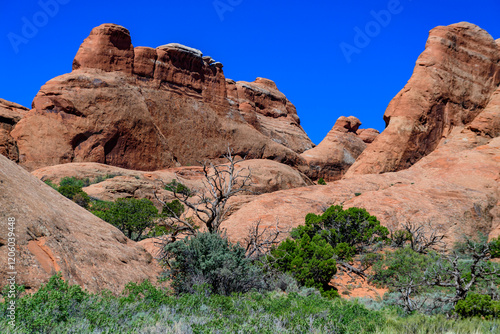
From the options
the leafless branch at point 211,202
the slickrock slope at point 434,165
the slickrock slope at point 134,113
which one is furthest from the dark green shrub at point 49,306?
the slickrock slope at point 134,113

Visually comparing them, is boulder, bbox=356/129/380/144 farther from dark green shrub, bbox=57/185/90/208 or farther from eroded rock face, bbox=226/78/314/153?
dark green shrub, bbox=57/185/90/208

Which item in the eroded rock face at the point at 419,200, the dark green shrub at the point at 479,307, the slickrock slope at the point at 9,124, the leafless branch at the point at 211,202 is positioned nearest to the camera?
the dark green shrub at the point at 479,307

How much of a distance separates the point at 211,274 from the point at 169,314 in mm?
2717

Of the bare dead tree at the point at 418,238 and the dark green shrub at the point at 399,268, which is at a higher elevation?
the bare dead tree at the point at 418,238

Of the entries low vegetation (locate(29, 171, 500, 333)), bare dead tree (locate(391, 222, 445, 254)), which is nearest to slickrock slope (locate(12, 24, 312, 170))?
low vegetation (locate(29, 171, 500, 333))

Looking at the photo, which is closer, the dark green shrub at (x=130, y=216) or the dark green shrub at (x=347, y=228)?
the dark green shrub at (x=347, y=228)

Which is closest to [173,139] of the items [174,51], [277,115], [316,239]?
[174,51]

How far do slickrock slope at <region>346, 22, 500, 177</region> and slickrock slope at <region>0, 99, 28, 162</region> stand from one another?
32.0 m

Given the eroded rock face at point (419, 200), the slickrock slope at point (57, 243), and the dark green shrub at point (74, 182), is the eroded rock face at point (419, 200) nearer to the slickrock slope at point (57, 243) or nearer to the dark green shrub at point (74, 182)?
the slickrock slope at point (57, 243)

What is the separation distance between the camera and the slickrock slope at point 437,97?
126 ft

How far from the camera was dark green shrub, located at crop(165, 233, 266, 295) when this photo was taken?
29.3 ft

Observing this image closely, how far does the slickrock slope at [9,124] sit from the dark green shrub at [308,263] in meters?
32.3

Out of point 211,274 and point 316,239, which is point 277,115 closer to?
point 316,239

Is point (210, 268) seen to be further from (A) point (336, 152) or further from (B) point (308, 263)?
(A) point (336, 152)
